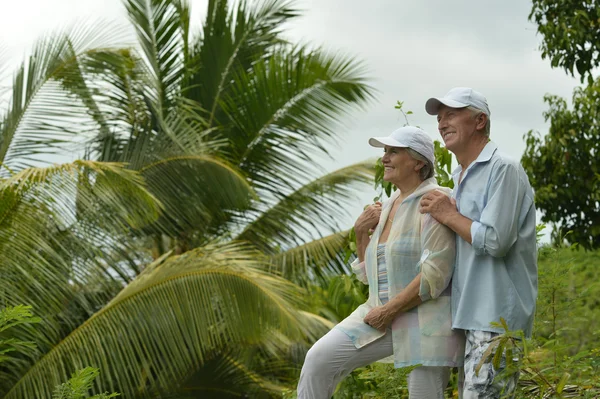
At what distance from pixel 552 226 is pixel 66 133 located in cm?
601

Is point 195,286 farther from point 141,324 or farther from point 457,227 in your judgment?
point 457,227

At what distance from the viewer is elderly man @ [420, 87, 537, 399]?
349 centimetres

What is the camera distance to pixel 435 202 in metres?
3.62

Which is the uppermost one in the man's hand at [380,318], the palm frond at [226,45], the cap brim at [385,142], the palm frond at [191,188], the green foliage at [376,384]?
the palm frond at [226,45]

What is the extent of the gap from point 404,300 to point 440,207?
1.26ft

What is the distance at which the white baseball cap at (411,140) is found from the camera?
3.83m

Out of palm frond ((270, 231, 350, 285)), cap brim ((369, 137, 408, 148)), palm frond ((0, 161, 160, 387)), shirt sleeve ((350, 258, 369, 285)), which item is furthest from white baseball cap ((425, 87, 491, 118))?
palm frond ((270, 231, 350, 285))

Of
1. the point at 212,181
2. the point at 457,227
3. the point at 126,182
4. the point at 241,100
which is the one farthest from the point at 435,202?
the point at 241,100

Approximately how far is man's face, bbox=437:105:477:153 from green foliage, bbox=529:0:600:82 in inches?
224

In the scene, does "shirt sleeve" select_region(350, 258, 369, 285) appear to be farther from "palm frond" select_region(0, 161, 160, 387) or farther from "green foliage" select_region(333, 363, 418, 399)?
"palm frond" select_region(0, 161, 160, 387)

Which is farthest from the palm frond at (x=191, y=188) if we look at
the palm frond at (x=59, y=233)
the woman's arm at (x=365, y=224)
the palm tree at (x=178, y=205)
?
the woman's arm at (x=365, y=224)

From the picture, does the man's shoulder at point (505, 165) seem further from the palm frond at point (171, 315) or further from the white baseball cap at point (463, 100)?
the palm frond at point (171, 315)

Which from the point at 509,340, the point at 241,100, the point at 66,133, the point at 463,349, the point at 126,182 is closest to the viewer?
the point at 509,340

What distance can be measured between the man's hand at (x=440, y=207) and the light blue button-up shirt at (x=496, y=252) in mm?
62
